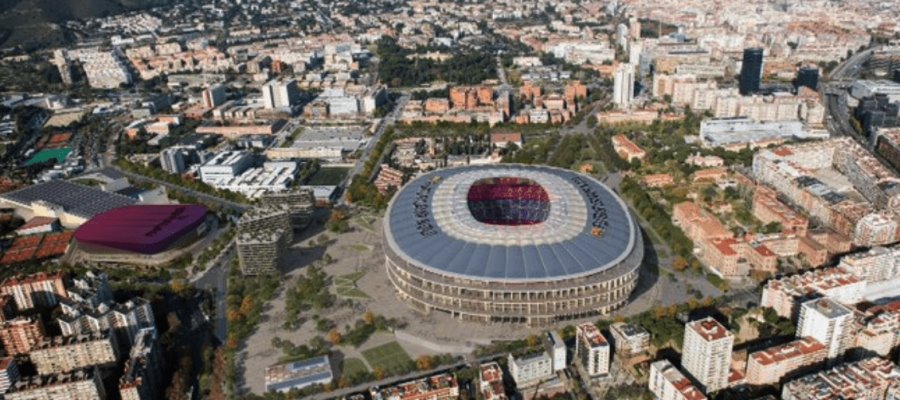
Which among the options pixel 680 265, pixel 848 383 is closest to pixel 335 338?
pixel 680 265

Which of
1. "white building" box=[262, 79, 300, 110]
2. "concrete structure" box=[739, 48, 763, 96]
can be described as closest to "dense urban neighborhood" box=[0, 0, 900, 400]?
"concrete structure" box=[739, 48, 763, 96]

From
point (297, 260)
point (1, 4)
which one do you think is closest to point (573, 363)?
point (297, 260)

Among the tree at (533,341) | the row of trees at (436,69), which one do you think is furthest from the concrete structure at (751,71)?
the tree at (533,341)

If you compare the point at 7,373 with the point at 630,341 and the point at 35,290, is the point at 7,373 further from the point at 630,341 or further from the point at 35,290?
the point at 630,341

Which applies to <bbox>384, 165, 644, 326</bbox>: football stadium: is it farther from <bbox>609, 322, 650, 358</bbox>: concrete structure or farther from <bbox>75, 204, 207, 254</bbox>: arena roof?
<bbox>75, 204, 207, 254</bbox>: arena roof

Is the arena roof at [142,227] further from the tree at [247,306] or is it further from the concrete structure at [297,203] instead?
the tree at [247,306]

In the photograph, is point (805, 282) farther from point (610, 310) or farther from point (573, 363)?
point (573, 363)

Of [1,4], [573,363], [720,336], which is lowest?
[573,363]
